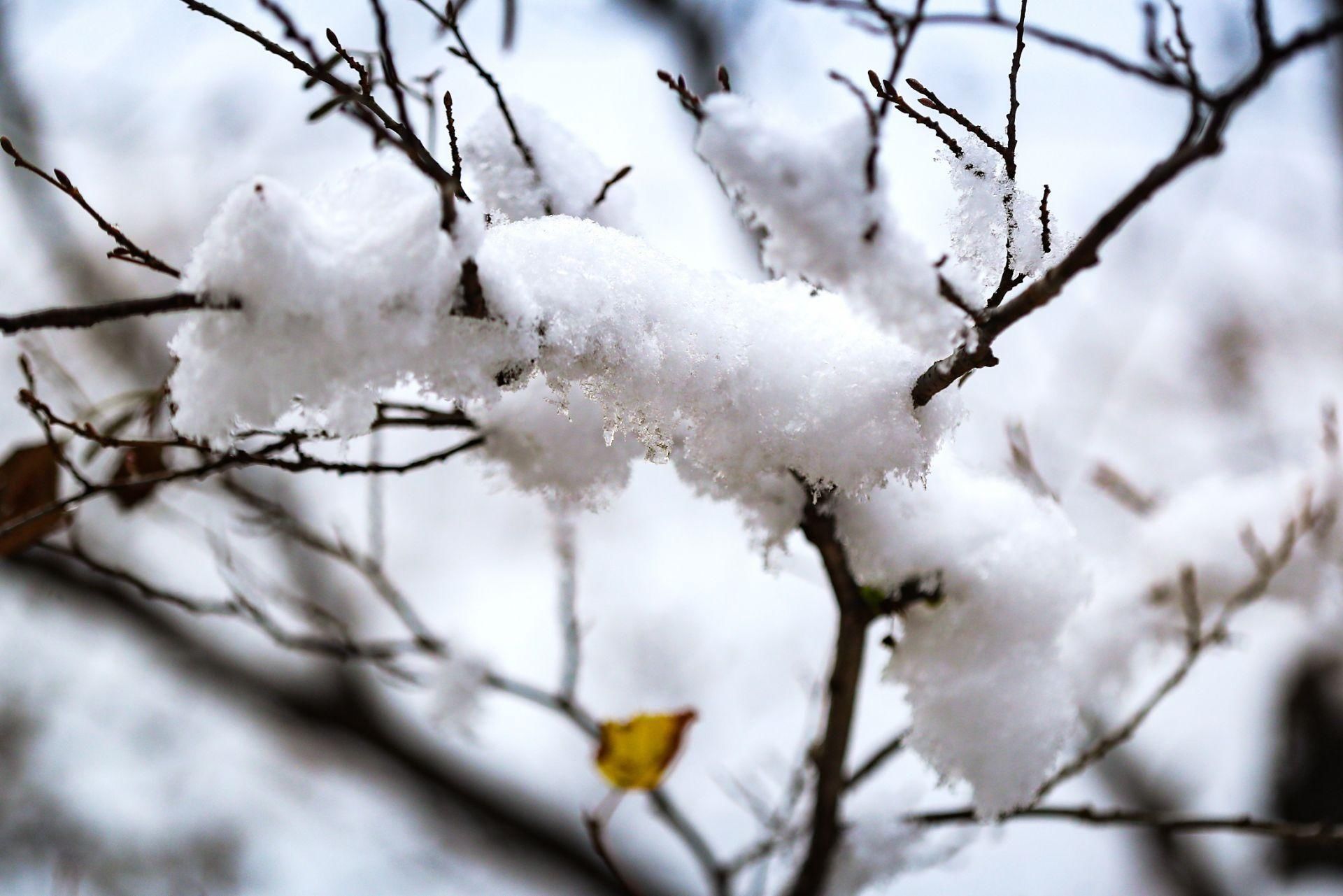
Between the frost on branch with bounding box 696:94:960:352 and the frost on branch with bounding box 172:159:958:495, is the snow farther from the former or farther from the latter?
the frost on branch with bounding box 696:94:960:352

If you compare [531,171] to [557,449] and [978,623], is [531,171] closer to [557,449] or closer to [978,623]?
[557,449]

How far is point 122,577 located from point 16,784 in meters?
4.01

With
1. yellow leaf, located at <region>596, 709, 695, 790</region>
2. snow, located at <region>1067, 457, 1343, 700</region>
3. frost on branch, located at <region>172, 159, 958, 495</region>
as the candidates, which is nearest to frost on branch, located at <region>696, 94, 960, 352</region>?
frost on branch, located at <region>172, 159, 958, 495</region>

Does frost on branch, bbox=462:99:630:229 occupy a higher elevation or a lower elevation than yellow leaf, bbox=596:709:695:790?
higher

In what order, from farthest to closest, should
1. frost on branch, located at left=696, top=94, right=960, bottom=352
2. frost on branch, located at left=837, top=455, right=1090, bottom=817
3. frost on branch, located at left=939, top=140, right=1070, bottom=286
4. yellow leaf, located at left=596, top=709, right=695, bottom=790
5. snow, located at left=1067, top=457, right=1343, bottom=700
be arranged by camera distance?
snow, located at left=1067, top=457, right=1343, bottom=700 < yellow leaf, located at left=596, top=709, right=695, bottom=790 < frost on branch, located at left=837, top=455, right=1090, bottom=817 < frost on branch, located at left=939, top=140, right=1070, bottom=286 < frost on branch, located at left=696, top=94, right=960, bottom=352

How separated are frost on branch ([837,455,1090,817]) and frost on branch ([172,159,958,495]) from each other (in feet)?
0.57

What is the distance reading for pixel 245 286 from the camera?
20.6 inches

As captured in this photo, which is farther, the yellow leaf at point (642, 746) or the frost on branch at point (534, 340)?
the yellow leaf at point (642, 746)

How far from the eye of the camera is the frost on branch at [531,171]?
86 cm

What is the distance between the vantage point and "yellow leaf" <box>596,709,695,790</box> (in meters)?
1.10

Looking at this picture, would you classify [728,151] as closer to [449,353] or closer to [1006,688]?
[449,353]

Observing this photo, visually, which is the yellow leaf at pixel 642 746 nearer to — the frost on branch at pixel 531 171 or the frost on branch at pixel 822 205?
the frost on branch at pixel 531 171

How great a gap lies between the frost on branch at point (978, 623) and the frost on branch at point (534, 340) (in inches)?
6.8

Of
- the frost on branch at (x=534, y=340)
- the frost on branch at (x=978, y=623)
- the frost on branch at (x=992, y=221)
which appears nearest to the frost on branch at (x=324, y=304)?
the frost on branch at (x=534, y=340)
